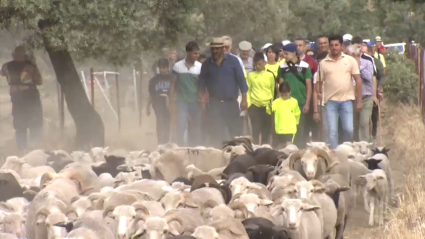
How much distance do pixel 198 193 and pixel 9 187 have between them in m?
2.78

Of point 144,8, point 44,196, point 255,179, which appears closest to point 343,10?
point 144,8

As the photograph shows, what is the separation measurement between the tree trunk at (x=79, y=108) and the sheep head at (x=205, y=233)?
406 inches

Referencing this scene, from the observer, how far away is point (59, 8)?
16.9m

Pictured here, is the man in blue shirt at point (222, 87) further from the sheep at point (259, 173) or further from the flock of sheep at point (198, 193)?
the sheep at point (259, 173)

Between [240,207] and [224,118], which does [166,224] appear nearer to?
[240,207]

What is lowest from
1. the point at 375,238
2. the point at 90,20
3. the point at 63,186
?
the point at 375,238

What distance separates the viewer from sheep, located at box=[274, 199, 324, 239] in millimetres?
10484

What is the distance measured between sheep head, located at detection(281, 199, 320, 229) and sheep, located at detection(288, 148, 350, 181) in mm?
2585

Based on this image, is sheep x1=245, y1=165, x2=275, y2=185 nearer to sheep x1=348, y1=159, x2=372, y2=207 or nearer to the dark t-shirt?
sheep x1=348, y1=159, x2=372, y2=207

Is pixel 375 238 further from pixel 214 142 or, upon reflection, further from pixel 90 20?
pixel 90 20

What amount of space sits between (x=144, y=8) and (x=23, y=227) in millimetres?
7728

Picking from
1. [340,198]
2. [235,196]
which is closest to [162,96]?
[340,198]

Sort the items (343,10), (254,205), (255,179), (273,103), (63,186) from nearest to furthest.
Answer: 1. (254,205)
2. (63,186)
3. (255,179)
4. (273,103)
5. (343,10)

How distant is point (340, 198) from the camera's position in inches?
490
